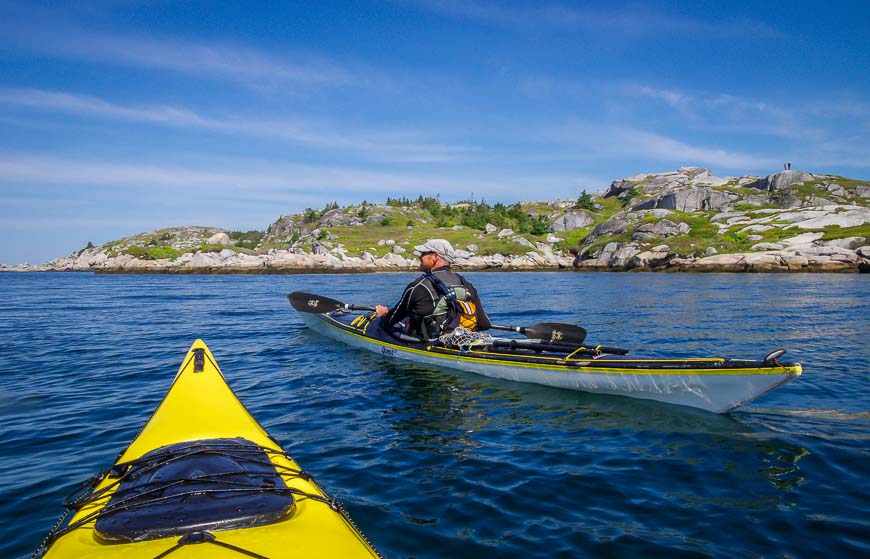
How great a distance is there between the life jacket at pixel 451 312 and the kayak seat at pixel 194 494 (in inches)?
236

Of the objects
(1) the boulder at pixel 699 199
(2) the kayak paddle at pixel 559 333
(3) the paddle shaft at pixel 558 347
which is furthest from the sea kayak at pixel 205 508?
(1) the boulder at pixel 699 199

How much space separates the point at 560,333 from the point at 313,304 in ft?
28.8

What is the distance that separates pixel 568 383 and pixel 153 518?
677 cm

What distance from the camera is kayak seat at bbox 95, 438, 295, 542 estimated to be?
10.0ft

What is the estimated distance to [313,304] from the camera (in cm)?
1582

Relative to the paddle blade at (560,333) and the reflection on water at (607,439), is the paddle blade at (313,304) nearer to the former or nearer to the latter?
the reflection on water at (607,439)

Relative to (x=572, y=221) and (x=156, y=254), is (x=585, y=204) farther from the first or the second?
(x=156, y=254)

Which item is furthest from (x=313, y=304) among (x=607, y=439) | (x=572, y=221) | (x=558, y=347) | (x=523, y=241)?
(x=572, y=221)

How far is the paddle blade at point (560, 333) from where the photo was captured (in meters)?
9.98

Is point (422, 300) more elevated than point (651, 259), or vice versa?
point (651, 259)

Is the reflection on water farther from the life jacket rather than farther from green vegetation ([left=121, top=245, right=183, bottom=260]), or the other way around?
green vegetation ([left=121, top=245, right=183, bottom=260])

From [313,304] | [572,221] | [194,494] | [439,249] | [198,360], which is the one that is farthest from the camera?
[572,221]

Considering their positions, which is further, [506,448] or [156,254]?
[156,254]

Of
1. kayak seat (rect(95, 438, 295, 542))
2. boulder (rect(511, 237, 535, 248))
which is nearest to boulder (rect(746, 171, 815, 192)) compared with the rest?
boulder (rect(511, 237, 535, 248))
